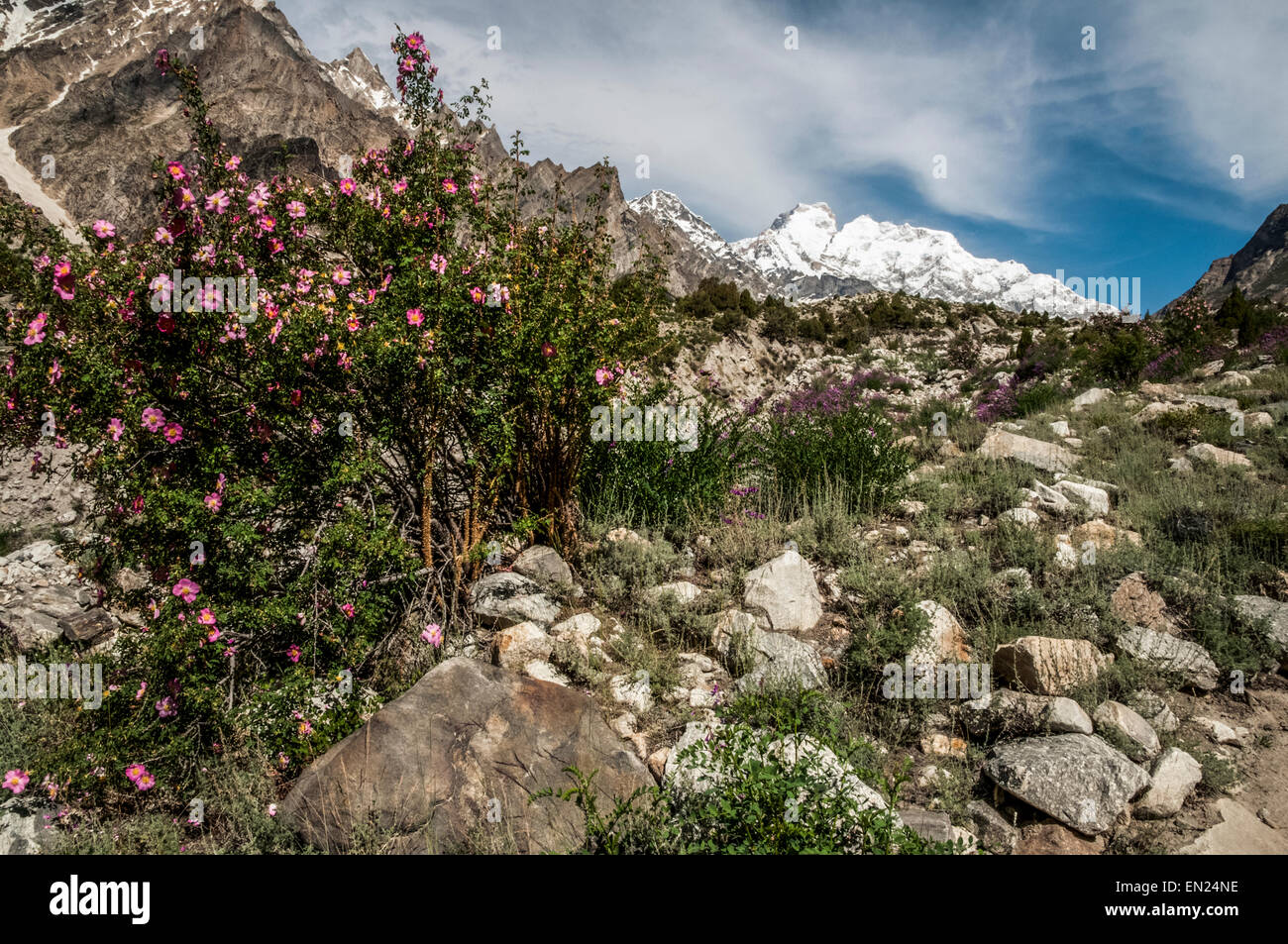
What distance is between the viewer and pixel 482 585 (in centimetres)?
394

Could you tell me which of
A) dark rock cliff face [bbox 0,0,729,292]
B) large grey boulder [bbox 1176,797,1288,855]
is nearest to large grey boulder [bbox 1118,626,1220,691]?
large grey boulder [bbox 1176,797,1288,855]

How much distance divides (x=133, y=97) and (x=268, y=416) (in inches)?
4320

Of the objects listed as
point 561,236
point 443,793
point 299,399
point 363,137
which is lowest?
point 443,793

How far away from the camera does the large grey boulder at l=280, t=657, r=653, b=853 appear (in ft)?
7.94

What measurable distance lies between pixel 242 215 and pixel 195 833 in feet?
10.8

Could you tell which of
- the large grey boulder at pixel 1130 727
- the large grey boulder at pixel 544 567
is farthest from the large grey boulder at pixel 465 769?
A: the large grey boulder at pixel 1130 727

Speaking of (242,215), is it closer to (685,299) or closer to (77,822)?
(77,822)

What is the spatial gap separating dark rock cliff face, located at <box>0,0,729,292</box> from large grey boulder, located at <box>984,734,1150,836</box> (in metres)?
58.6

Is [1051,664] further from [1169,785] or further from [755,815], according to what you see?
[755,815]

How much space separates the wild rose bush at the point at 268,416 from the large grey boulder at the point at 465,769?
1.38 ft

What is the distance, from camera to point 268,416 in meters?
3.07

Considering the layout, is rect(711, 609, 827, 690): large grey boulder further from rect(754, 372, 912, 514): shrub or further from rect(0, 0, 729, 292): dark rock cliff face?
rect(0, 0, 729, 292): dark rock cliff face

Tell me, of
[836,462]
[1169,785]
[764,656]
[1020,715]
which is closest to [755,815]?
[764,656]
